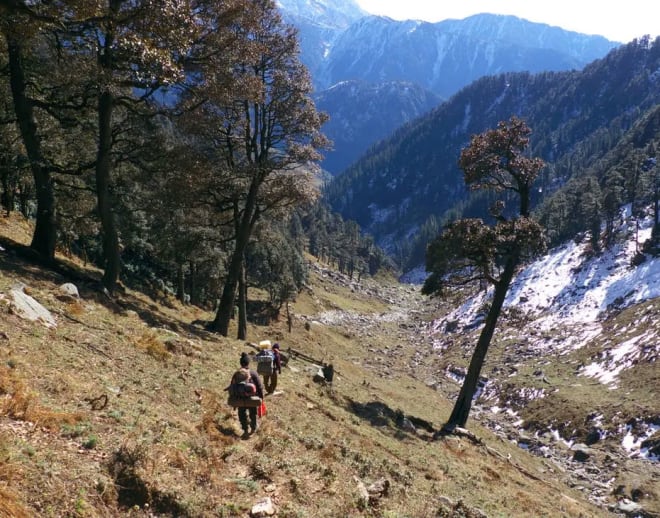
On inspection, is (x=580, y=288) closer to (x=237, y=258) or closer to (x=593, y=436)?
(x=593, y=436)

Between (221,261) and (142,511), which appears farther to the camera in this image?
(221,261)

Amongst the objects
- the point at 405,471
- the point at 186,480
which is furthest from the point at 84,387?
the point at 405,471

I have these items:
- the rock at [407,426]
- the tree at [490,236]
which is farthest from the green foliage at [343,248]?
the rock at [407,426]

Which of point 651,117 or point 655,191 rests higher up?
point 651,117

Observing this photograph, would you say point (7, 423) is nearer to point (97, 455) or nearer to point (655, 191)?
point (97, 455)

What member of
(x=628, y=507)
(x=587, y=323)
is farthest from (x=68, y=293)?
(x=587, y=323)

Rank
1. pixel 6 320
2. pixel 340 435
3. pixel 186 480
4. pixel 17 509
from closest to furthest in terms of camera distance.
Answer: pixel 17 509 → pixel 186 480 → pixel 6 320 → pixel 340 435

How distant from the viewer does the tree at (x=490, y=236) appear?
18984mm

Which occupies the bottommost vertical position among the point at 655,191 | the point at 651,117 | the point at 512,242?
the point at 512,242

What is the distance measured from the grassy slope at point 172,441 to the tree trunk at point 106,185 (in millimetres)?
1218

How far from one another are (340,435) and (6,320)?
8.54 m

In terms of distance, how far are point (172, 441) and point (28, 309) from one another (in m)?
5.50

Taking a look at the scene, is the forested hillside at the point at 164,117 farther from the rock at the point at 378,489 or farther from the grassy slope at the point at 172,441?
the rock at the point at 378,489

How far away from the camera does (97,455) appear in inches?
258
